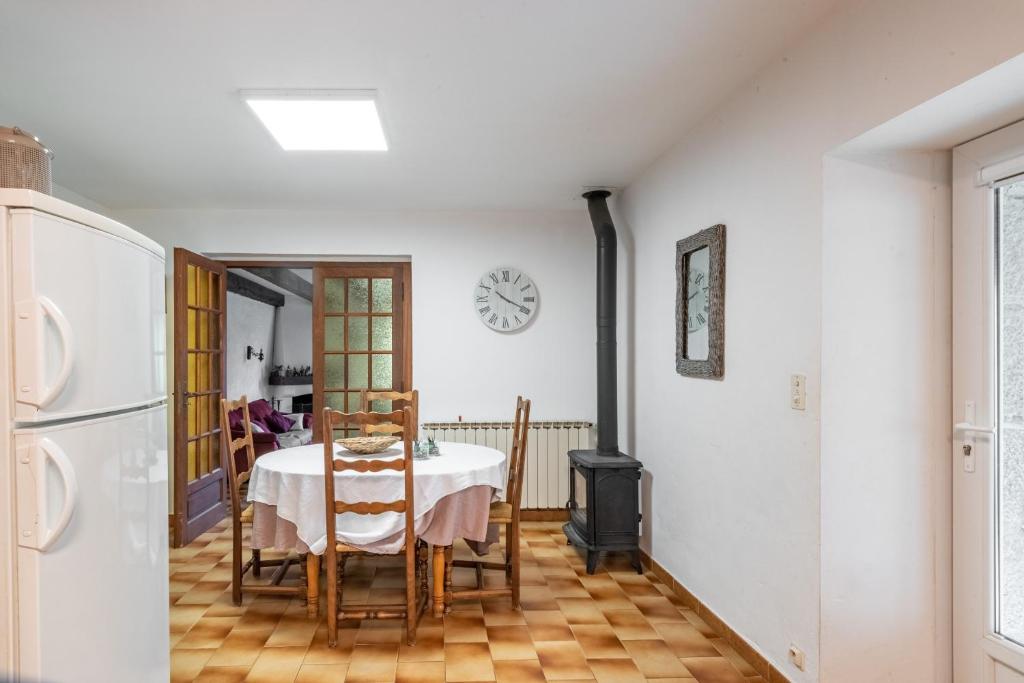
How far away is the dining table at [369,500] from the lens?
9.27 ft

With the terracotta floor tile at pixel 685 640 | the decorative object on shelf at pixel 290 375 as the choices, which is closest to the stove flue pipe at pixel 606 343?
the terracotta floor tile at pixel 685 640

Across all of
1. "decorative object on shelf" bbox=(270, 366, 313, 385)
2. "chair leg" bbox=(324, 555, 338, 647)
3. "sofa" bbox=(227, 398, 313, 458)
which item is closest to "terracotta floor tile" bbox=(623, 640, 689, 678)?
"chair leg" bbox=(324, 555, 338, 647)

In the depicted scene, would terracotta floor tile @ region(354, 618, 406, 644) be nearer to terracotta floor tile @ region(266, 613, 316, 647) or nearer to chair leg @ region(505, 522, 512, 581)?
terracotta floor tile @ region(266, 613, 316, 647)

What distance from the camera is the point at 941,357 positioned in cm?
216

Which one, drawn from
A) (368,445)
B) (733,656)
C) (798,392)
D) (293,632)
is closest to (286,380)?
(368,445)

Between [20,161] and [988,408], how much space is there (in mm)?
2860

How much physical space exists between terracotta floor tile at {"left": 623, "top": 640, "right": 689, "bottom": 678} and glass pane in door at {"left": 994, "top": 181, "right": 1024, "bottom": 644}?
1146mm

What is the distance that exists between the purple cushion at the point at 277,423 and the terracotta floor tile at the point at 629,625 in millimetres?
5103

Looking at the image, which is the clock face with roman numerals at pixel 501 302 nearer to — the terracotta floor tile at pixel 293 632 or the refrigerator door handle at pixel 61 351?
the terracotta floor tile at pixel 293 632

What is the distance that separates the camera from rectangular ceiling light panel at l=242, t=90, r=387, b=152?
8.90 feet

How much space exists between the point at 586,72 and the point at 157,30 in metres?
1.57

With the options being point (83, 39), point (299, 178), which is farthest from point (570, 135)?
point (83, 39)

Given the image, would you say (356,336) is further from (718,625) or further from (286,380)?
(286,380)

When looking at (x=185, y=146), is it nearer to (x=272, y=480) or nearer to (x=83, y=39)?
(x=83, y=39)
